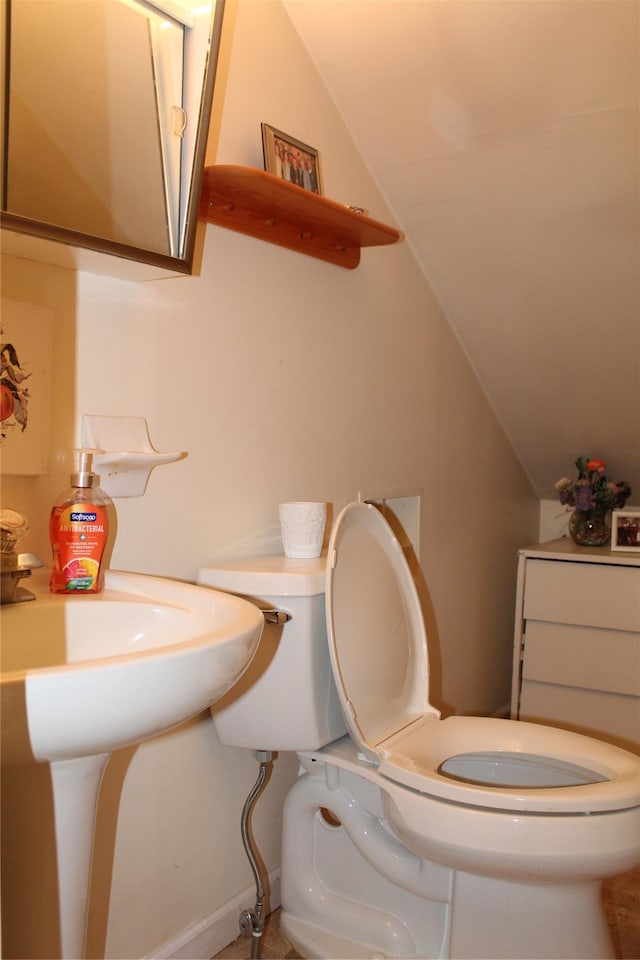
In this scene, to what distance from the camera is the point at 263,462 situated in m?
1.63

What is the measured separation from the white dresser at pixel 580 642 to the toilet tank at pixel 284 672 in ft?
4.24

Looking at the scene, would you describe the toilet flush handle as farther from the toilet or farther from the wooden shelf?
the wooden shelf

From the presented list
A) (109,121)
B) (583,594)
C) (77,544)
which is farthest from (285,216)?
Result: (583,594)

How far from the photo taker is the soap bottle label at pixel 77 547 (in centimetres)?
108

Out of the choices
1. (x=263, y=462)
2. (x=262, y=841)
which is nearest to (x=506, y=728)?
(x=262, y=841)

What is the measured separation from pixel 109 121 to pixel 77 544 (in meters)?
0.62

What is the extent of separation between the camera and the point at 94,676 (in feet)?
2.26

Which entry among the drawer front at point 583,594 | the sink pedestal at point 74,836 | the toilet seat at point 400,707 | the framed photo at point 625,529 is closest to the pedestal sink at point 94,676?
the sink pedestal at point 74,836

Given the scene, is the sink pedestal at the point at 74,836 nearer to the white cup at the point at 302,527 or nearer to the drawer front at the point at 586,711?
the white cup at the point at 302,527

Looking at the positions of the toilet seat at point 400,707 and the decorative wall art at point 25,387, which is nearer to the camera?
the decorative wall art at point 25,387

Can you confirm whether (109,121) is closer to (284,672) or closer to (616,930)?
(284,672)

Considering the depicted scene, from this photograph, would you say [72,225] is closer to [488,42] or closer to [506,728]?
[488,42]

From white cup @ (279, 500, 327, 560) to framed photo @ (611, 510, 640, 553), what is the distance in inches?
57.0

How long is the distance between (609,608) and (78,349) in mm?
1860
